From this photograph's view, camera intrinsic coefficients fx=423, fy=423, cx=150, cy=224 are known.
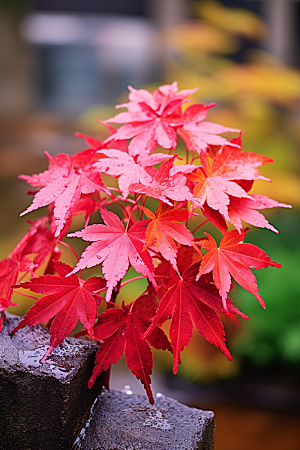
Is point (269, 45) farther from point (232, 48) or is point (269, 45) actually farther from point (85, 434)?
point (85, 434)

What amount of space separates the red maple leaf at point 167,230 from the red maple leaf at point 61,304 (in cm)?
12

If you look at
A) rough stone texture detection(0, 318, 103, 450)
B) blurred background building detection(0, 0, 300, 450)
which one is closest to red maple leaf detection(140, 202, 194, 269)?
rough stone texture detection(0, 318, 103, 450)

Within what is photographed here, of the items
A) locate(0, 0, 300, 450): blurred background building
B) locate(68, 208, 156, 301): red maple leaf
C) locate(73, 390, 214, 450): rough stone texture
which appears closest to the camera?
locate(68, 208, 156, 301): red maple leaf

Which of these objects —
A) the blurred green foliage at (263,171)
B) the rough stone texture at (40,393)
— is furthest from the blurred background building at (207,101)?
the rough stone texture at (40,393)

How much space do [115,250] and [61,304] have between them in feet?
0.38

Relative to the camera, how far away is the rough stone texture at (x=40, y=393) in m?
0.61

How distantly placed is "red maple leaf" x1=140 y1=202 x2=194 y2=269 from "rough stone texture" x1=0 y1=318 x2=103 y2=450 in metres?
0.24

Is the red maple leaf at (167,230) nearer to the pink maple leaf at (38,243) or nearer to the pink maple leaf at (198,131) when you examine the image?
the pink maple leaf at (198,131)

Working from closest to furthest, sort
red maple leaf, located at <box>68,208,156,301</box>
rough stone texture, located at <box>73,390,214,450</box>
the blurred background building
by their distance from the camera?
red maple leaf, located at <box>68,208,156,301</box> < rough stone texture, located at <box>73,390,214,450</box> < the blurred background building

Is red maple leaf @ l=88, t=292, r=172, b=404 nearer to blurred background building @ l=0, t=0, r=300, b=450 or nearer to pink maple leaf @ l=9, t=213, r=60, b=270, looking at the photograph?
pink maple leaf @ l=9, t=213, r=60, b=270

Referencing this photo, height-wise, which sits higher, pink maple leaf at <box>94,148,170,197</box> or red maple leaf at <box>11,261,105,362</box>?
pink maple leaf at <box>94,148,170,197</box>

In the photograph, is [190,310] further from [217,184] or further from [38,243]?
[38,243]

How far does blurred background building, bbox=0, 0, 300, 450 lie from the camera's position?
1.96 m

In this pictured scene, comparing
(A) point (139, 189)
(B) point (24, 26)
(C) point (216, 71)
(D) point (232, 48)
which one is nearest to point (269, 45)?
(D) point (232, 48)
